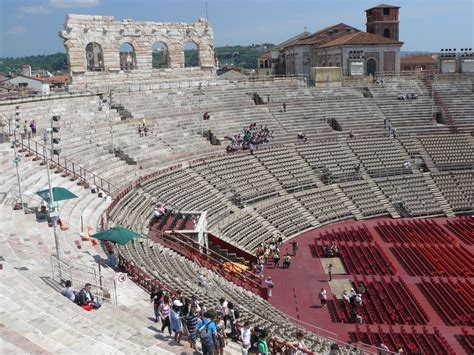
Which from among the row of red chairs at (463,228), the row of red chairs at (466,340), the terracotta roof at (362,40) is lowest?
the row of red chairs at (466,340)

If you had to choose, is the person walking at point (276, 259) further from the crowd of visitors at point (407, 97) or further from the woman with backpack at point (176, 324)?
the crowd of visitors at point (407, 97)

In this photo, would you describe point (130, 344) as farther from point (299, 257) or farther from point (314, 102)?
point (314, 102)

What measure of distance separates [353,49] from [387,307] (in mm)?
36696

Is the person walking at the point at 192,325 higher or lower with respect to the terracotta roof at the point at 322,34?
lower

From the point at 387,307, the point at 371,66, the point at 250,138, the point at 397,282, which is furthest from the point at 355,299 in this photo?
the point at 371,66

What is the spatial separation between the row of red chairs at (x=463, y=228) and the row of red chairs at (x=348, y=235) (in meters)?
5.04

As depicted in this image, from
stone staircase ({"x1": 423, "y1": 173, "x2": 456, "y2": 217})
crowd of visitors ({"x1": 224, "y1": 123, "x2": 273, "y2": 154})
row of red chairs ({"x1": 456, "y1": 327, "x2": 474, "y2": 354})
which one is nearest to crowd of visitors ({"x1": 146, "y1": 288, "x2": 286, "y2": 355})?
row of red chairs ({"x1": 456, "y1": 327, "x2": 474, "y2": 354})

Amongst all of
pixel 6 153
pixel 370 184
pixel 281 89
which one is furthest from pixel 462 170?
pixel 6 153

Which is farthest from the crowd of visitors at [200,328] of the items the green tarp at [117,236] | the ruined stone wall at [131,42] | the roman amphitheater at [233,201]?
the ruined stone wall at [131,42]

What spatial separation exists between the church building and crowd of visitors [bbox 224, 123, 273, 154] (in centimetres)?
1632

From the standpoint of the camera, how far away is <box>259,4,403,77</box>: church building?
52.9m

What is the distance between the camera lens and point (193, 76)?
44.3m

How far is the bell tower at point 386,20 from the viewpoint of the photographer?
221 ft

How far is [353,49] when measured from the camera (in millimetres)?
52938
